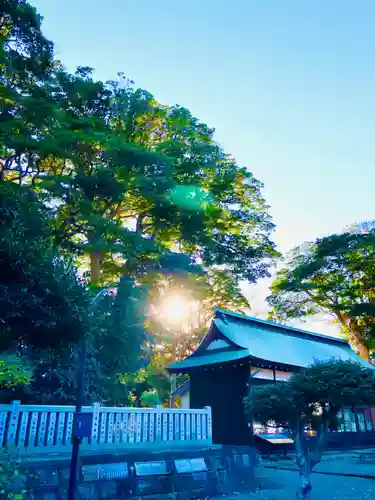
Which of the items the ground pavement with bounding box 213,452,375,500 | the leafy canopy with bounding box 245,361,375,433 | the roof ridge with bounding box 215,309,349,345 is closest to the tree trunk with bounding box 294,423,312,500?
the leafy canopy with bounding box 245,361,375,433

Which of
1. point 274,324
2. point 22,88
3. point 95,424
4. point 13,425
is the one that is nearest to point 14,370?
point 13,425

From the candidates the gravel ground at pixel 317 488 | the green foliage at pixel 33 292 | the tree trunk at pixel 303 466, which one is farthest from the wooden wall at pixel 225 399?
the green foliage at pixel 33 292

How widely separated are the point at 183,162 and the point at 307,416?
52.1 feet

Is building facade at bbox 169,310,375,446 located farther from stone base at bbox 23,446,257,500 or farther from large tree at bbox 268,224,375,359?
large tree at bbox 268,224,375,359

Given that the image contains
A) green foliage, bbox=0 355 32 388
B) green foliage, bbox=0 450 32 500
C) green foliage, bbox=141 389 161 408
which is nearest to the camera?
green foliage, bbox=0 450 32 500

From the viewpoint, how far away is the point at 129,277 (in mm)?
20469

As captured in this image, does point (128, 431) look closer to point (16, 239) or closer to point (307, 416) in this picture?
point (307, 416)

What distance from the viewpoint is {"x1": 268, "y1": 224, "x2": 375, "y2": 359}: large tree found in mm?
35531

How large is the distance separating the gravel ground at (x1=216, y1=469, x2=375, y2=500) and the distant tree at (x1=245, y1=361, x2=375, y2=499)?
123 cm

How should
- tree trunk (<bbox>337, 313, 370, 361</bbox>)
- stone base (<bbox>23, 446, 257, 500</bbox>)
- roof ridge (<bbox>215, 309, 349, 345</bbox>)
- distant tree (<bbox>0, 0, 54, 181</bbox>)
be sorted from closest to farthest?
stone base (<bbox>23, 446, 257, 500</bbox>), distant tree (<bbox>0, 0, 54, 181</bbox>), roof ridge (<bbox>215, 309, 349, 345</bbox>), tree trunk (<bbox>337, 313, 370, 361</bbox>)

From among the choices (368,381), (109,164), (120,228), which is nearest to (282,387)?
(368,381)

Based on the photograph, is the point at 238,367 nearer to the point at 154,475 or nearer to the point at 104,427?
the point at 154,475

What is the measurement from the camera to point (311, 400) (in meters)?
10.6

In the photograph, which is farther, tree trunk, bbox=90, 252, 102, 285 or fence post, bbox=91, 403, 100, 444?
tree trunk, bbox=90, 252, 102, 285
